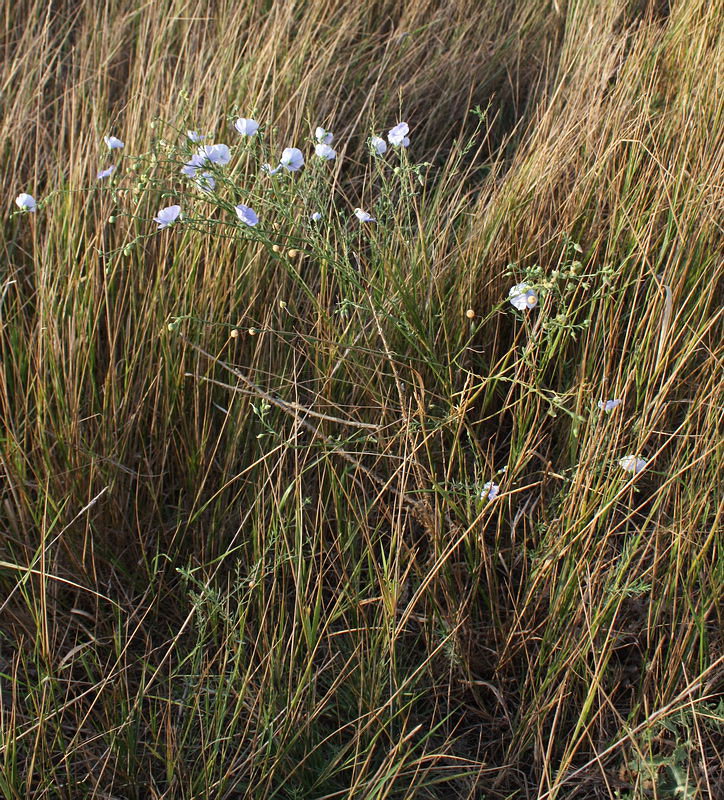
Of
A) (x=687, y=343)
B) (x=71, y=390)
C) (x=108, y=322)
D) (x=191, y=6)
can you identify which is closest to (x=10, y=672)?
(x=71, y=390)

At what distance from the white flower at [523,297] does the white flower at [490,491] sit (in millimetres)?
303

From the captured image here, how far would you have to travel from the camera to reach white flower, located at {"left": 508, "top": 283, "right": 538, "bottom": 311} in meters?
1.31

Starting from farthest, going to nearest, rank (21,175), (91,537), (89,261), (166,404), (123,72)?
(123,72)
(21,175)
(89,261)
(166,404)
(91,537)

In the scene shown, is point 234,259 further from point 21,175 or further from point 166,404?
point 21,175

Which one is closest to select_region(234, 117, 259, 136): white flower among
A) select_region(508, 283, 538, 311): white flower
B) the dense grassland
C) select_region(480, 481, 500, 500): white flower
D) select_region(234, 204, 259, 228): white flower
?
the dense grassland

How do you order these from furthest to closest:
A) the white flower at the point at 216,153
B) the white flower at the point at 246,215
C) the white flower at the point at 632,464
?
the white flower at the point at 216,153, the white flower at the point at 246,215, the white flower at the point at 632,464

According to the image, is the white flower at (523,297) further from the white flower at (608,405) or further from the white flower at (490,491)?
the white flower at (490,491)

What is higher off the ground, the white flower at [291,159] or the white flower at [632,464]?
the white flower at [291,159]

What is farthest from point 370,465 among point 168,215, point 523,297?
point 168,215

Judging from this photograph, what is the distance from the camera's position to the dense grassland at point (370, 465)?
1.19m

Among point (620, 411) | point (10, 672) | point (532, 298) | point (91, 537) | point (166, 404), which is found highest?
point (532, 298)

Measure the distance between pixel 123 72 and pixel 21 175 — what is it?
0.60m

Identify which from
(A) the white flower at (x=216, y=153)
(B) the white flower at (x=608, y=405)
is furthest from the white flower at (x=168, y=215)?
(B) the white flower at (x=608, y=405)

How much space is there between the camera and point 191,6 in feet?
8.22
